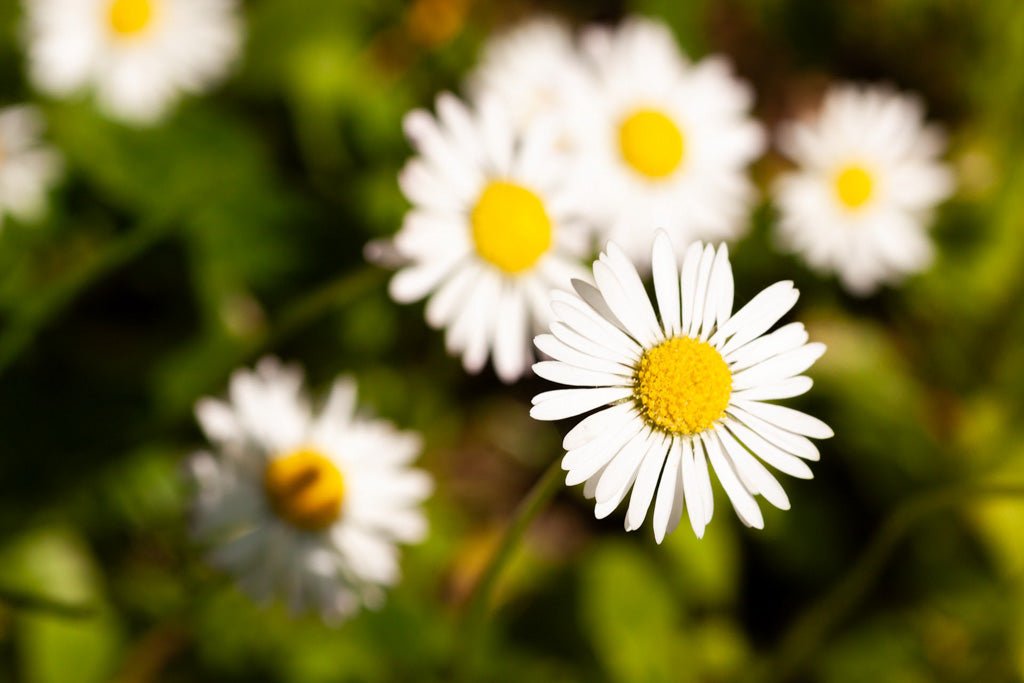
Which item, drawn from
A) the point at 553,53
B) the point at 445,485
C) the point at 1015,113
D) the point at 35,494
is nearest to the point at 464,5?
the point at 553,53

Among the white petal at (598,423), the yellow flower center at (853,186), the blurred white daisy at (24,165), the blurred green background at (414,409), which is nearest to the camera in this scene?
the white petal at (598,423)

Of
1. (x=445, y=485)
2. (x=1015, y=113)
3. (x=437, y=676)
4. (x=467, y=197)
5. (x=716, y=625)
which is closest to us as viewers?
(x=467, y=197)

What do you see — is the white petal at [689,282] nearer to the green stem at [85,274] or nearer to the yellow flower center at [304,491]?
the yellow flower center at [304,491]

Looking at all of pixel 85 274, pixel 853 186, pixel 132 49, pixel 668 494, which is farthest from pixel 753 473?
pixel 132 49

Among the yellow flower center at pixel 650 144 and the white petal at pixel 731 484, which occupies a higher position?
the yellow flower center at pixel 650 144

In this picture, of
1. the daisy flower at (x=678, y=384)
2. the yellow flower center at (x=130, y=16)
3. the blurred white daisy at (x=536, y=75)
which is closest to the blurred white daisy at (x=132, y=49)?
the yellow flower center at (x=130, y=16)

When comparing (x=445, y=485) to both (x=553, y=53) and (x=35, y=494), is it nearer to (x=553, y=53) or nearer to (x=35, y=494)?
(x=35, y=494)

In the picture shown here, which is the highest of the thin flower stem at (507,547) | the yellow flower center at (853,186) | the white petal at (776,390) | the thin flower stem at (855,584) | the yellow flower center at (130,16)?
the yellow flower center at (130,16)
